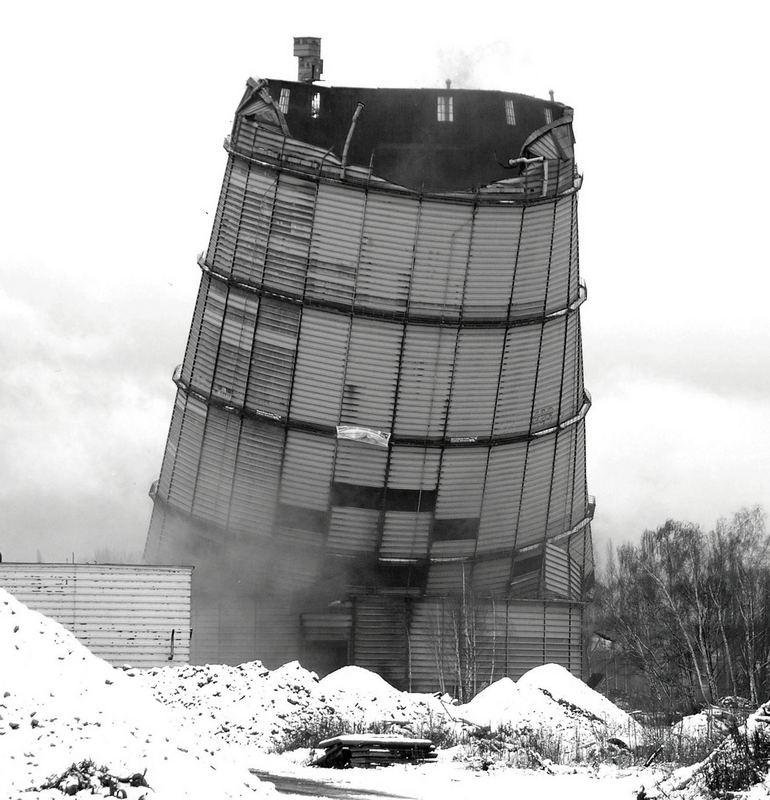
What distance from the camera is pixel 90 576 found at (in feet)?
99.1

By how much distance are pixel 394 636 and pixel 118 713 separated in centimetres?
2315

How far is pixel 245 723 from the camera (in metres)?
22.7

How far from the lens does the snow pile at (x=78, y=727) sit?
35.3 feet

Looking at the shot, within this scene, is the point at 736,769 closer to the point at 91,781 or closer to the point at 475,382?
the point at 91,781

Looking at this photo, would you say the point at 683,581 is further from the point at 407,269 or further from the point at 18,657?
the point at 18,657

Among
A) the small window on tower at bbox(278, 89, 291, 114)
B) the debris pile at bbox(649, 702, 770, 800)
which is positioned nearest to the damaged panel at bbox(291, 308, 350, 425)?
the small window on tower at bbox(278, 89, 291, 114)

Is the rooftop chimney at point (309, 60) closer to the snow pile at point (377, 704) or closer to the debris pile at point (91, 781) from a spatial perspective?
the snow pile at point (377, 704)

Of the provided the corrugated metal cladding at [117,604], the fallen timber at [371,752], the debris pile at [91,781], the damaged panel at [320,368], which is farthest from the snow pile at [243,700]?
the debris pile at [91,781]

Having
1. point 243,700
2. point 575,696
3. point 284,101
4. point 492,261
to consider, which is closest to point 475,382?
point 492,261

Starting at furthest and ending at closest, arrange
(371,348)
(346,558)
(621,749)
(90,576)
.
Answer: (346,558)
(371,348)
(90,576)
(621,749)

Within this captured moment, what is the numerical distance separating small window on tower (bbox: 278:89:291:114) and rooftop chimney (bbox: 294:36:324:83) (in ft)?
13.0

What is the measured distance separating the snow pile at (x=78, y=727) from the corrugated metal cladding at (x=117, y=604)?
54.1ft

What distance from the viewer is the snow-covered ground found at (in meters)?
11.1

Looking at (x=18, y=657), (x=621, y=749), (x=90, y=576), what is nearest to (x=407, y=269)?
(x=90, y=576)
